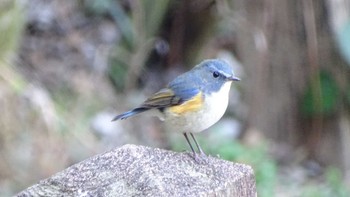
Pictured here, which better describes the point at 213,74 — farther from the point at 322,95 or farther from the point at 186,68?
the point at 186,68

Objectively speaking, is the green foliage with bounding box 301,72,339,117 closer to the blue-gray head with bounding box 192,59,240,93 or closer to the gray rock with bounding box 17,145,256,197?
the blue-gray head with bounding box 192,59,240,93

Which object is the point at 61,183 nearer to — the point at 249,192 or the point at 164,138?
the point at 249,192

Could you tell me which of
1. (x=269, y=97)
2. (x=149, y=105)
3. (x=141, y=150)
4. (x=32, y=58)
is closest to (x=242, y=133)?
(x=269, y=97)

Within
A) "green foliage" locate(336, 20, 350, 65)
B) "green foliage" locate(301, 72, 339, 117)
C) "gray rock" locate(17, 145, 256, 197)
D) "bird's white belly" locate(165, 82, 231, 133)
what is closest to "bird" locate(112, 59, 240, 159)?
"bird's white belly" locate(165, 82, 231, 133)

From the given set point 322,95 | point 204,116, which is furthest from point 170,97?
point 322,95

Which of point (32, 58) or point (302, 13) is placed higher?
point (32, 58)

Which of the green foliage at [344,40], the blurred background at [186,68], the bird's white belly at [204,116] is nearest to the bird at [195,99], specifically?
the bird's white belly at [204,116]
